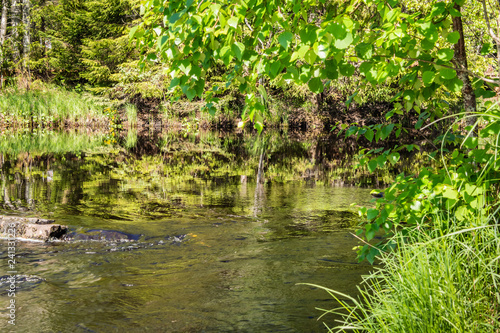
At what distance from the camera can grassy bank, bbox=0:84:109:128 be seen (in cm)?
2305

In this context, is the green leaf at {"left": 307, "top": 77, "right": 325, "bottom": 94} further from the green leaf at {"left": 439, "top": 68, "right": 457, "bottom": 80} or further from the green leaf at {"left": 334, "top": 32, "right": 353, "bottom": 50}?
the green leaf at {"left": 439, "top": 68, "right": 457, "bottom": 80}

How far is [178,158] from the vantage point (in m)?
15.2

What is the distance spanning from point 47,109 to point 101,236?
21.0m

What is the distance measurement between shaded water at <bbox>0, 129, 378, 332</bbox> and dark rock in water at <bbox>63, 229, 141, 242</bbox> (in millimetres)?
133

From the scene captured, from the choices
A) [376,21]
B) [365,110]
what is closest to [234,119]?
[365,110]

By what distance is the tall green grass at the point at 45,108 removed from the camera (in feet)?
75.4

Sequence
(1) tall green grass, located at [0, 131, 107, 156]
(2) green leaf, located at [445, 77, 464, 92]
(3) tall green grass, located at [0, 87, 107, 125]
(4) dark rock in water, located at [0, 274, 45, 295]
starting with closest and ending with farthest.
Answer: (2) green leaf, located at [445, 77, 464, 92] < (4) dark rock in water, located at [0, 274, 45, 295] < (1) tall green grass, located at [0, 131, 107, 156] < (3) tall green grass, located at [0, 87, 107, 125]

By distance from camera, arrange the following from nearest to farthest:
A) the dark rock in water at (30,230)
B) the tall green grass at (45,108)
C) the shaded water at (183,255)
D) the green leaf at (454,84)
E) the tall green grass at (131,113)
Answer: the green leaf at (454,84) → the shaded water at (183,255) → the dark rock in water at (30,230) → the tall green grass at (45,108) → the tall green grass at (131,113)

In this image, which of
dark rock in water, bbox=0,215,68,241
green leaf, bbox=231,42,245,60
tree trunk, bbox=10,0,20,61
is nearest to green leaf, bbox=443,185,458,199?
green leaf, bbox=231,42,245,60

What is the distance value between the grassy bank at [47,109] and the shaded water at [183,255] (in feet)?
44.1

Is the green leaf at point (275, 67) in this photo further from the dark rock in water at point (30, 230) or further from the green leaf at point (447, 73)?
the dark rock in water at point (30, 230)

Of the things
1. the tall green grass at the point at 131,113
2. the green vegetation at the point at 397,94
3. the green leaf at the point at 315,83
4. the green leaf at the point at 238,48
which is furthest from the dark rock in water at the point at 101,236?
the tall green grass at the point at 131,113

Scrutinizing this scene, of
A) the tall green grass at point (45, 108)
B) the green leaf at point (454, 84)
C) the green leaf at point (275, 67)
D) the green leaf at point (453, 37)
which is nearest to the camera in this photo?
the green leaf at point (275, 67)

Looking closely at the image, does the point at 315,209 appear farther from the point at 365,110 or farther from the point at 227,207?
the point at 365,110
